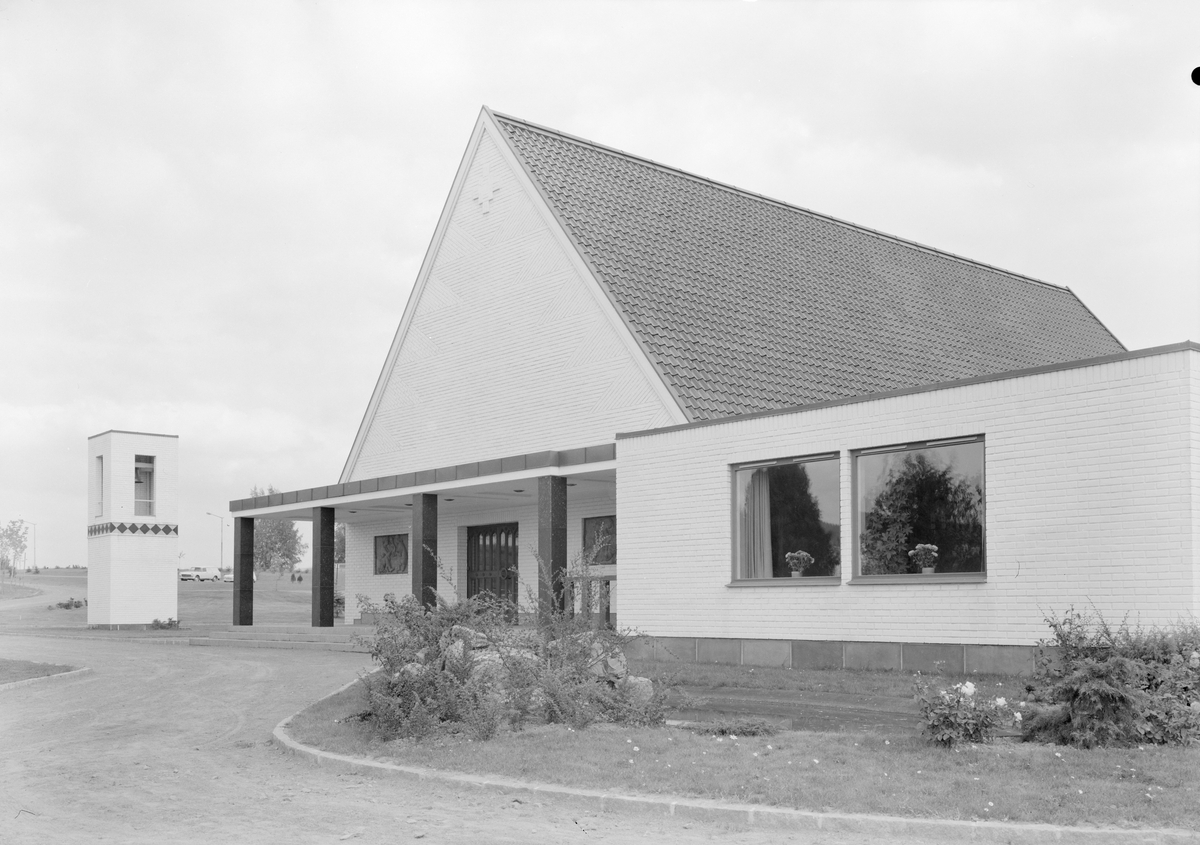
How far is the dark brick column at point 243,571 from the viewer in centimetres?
3328

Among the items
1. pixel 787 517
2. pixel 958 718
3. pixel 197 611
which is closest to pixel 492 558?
pixel 787 517

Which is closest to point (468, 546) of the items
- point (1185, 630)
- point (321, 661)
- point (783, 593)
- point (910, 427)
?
point (321, 661)

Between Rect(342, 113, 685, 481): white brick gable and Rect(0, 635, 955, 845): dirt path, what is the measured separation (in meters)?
9.53

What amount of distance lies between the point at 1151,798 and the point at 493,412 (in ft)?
66.7

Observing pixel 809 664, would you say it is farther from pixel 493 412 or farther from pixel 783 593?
pixel 493 412

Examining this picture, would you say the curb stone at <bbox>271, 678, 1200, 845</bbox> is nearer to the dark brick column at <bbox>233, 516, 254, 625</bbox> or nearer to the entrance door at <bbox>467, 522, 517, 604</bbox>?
the entrance door at <bbox>467, 522, 517, 604</bbox>

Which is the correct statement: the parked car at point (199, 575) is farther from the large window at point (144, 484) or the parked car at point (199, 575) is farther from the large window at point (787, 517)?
the large window at point (787, 517)

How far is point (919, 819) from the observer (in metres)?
8.06

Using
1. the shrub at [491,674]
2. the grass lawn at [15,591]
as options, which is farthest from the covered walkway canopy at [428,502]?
the grass lawn at [15,591]

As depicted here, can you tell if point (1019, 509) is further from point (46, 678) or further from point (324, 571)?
point (324, 571)

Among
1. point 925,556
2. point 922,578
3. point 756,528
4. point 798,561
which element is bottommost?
point 922,578

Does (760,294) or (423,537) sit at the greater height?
(760,294)

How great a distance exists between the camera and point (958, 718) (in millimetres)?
10008

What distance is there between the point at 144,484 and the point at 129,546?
2.18 m
